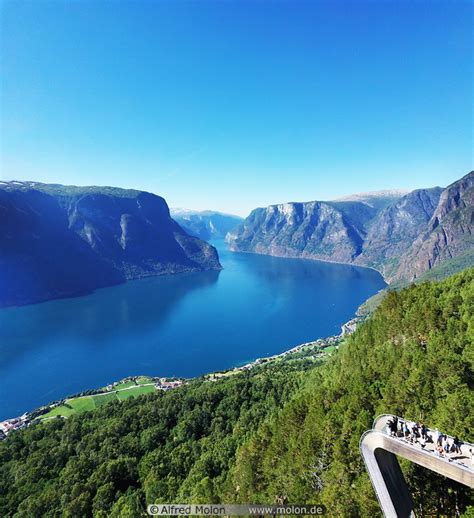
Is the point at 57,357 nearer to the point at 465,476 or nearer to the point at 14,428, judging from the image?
the point at 14,428

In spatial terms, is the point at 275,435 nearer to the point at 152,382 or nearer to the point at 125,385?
the point at 152,382

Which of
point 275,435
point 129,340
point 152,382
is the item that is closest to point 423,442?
point 275,435

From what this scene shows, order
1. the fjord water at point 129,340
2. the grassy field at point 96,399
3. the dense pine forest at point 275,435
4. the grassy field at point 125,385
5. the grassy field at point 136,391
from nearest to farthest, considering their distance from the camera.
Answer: the dense pine forest at point 275,435
the grassy field at point 96,399
the grassy field at point 136,391
the grassy field at point 125,385
the fjord water at point 129,340

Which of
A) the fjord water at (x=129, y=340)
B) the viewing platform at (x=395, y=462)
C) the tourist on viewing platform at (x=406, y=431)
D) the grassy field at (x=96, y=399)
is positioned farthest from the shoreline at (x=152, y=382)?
the tourist on viewing platform at (x=406, y=431)

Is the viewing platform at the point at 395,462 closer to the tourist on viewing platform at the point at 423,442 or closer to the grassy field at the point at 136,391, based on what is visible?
the tourist on viewing platform at the point at 423,442

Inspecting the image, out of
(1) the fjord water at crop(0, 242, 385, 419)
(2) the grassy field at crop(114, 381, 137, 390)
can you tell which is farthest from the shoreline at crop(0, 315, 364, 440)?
(1) the fjord water at crop(0, 242, 385, 419)

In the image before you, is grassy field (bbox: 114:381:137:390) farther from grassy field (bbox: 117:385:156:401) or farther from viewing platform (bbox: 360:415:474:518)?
viewing platform (bbox: 360:415:474:518)
